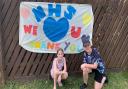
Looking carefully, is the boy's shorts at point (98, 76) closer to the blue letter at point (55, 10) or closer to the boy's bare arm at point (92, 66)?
the boy's bare arm at point (92, 66)

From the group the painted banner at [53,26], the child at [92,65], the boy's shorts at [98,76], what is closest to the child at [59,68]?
the painted banner at [53,26]

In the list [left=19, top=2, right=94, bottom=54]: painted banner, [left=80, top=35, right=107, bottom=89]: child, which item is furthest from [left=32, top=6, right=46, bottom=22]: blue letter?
[left=80, top=35, right=107, bottom=89]: child

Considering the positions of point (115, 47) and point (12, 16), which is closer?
point (12, 16)

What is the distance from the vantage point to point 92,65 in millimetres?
7328

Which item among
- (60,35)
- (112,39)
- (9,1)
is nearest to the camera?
(9,1)

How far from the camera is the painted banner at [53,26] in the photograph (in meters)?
7.16

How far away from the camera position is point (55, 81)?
7258 mm

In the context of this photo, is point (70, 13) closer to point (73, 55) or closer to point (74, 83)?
point (73, 55)

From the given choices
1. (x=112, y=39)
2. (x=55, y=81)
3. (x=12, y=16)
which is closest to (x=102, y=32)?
(x=112, y=39)

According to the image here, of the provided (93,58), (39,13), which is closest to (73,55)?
(93,58)

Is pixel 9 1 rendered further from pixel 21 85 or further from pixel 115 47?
pixel 115 47

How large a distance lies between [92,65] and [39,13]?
5.06 ft

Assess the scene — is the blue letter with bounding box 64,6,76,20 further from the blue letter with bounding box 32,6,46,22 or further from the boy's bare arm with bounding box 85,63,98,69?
the boy's bare arm with bounding box 85,63,98,69

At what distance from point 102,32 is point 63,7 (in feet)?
3.83
